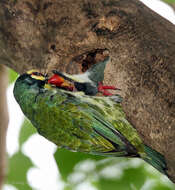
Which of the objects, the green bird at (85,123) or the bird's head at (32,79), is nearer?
the green bird at (85,123)

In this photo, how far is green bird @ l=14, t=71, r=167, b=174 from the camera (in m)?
2.53

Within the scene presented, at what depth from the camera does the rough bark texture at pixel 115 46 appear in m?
2.71

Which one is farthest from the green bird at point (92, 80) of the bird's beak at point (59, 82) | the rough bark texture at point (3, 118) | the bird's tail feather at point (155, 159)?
the rough bark texture at point (3, 118)

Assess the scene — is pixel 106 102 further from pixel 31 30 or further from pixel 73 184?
→ pixel 73 184

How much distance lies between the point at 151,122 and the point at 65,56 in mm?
964

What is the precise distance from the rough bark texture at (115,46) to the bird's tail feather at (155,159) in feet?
0.27

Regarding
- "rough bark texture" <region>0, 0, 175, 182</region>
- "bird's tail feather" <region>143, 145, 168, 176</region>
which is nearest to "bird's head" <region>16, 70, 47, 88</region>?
"rough bark texture" <region>0, 0, 175, 182</region>

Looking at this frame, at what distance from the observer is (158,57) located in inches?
110

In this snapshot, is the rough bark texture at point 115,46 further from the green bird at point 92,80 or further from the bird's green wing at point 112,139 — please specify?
the bird's green wing at point 112,139

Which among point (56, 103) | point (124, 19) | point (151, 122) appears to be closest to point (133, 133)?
point (151, 122)

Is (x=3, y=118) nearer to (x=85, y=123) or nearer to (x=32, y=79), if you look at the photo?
(x=32, y=79)

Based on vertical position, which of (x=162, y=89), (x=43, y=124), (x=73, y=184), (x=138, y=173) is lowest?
(x=73, y=184)

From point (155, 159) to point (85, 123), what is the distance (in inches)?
20.6

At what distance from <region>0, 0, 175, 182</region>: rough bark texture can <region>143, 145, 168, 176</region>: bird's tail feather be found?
0.08m
